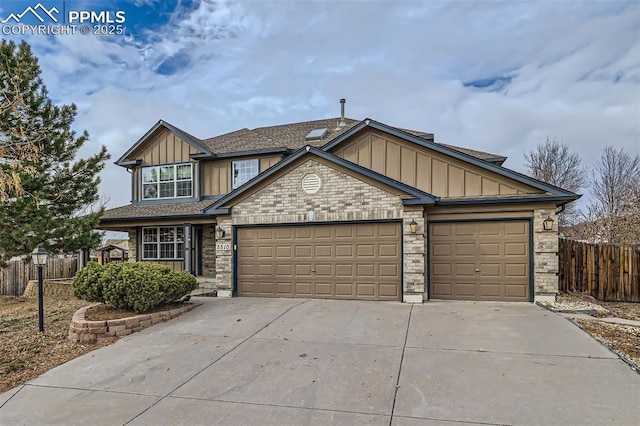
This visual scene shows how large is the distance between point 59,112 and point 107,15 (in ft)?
18.6

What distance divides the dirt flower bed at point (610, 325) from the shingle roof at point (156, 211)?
426 inches

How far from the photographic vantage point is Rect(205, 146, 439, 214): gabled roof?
32.4ft

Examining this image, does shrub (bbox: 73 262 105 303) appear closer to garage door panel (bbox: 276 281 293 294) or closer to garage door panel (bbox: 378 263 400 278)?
garage door panel (bbox: 276 281 293 294)

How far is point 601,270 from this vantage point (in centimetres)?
1162

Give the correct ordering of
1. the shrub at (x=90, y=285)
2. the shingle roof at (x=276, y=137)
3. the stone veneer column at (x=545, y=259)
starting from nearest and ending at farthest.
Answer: the shrub at (x=90, y=285) → the stone veneer column at (x=545, y=259) → the shingle roof at (x=276, y=137)

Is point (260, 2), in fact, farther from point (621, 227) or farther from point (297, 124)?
point (621, 227)

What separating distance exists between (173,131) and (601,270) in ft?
49.5

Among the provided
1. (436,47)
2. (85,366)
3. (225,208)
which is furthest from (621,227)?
(85,366)

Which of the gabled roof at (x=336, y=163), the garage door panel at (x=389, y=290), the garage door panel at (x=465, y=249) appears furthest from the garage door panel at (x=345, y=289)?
the garage door panel at (x=465, y=249)

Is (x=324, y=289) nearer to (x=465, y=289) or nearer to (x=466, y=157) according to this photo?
(x=465, y=289)

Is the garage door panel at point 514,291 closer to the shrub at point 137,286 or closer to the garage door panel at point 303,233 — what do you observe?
the garage door panel at point 303,233

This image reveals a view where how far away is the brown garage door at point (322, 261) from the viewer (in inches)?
404

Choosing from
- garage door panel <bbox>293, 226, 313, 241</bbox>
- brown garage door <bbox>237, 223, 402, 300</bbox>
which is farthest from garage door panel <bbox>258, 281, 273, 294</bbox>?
garage door panel <bbox>293, 226, 313, 241</bbox>

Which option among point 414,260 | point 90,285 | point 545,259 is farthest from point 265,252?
point 545,259
